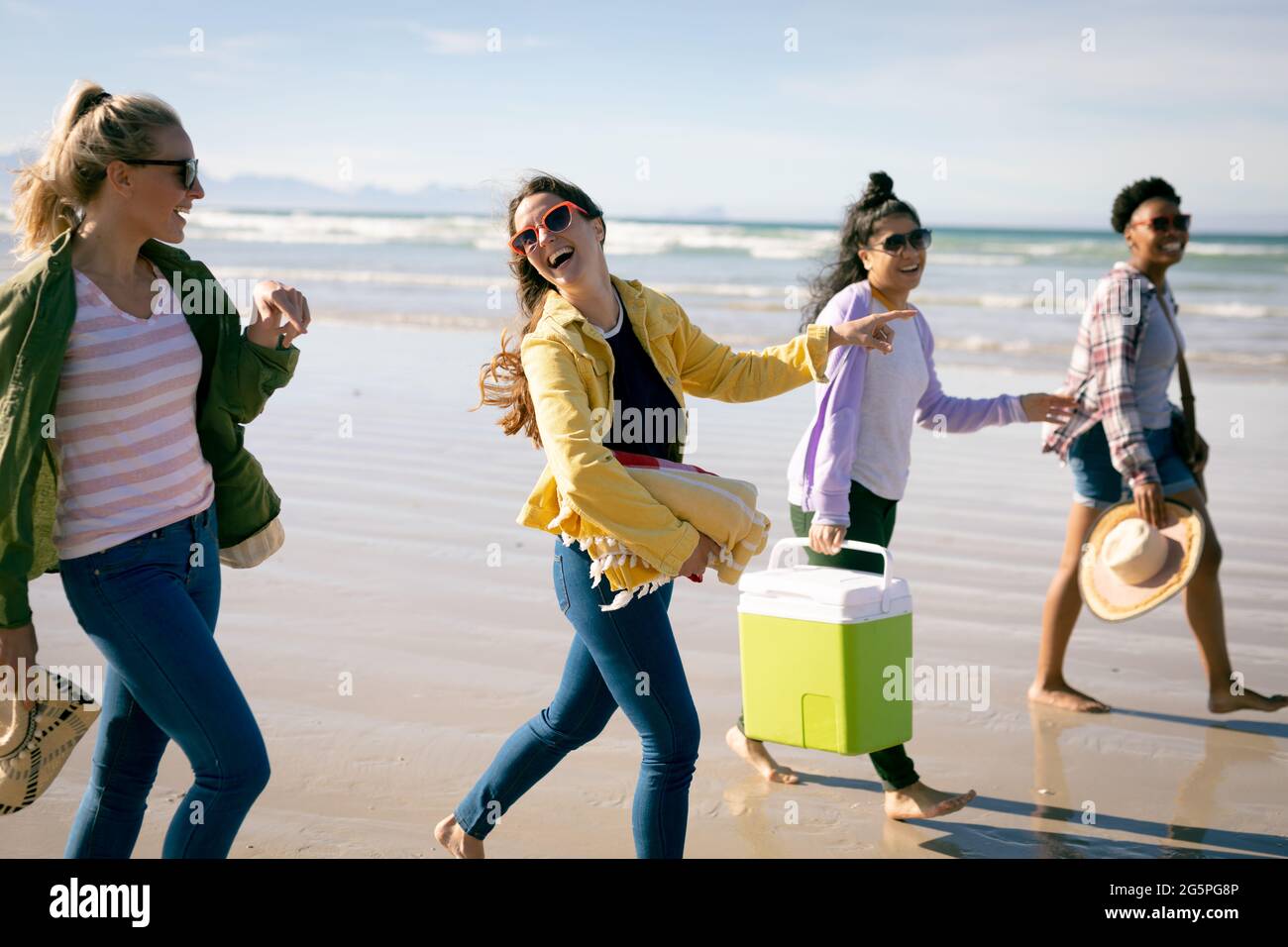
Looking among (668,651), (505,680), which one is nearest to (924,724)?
(505,680)

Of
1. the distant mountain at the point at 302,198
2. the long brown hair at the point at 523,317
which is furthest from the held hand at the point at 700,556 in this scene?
the distant mountain at the point at 302,198

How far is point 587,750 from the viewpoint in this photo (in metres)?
4.89

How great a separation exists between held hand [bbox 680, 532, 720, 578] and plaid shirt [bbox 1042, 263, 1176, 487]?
2.39 m

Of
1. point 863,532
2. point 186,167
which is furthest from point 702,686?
point 186,167

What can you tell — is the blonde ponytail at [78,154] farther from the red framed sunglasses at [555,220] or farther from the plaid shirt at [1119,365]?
the plaid shirt at [1119,365]

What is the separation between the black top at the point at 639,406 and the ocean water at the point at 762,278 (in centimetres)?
51

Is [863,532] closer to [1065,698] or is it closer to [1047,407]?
[1047,407]

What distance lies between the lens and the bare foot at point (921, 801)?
4.31 meters

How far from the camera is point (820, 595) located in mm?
3814

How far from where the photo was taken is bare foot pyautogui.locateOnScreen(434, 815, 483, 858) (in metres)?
3.89

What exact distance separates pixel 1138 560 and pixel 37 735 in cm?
397

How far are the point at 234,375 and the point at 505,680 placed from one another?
8.43 ft

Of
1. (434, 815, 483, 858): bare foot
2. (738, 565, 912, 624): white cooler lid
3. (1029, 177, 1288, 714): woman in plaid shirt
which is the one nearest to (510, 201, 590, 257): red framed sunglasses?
(738, 565, 912, 624): white cooler lid
